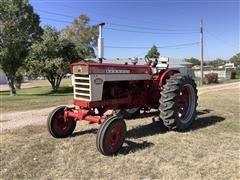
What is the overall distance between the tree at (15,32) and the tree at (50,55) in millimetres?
831

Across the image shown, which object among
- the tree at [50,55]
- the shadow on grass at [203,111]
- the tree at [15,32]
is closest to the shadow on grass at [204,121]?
the shadow on grass at [203,111]

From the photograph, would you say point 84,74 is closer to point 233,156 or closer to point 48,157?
point 48,157

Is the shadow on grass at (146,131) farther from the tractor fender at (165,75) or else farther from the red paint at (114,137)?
the tractor fender at (165,75)

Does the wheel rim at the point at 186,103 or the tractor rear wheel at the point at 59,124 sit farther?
the wheel rim at the point at 186,103

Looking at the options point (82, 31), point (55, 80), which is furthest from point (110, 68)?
point (82, 31)

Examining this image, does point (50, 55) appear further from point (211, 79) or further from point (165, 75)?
point (165, 75)

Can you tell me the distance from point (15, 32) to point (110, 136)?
22.3m

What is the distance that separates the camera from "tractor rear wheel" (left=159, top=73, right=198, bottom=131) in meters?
8.00

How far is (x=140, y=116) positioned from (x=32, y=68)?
19.5 metres

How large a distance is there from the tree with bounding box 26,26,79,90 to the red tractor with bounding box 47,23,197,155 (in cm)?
2024

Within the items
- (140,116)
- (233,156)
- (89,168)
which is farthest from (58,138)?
(233,156)

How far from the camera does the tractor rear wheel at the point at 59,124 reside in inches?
310

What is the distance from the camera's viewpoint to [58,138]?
7957mm

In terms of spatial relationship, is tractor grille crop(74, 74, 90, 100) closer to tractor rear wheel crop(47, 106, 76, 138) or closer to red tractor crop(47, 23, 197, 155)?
red tractor crop(47, 23, 197, 155)
